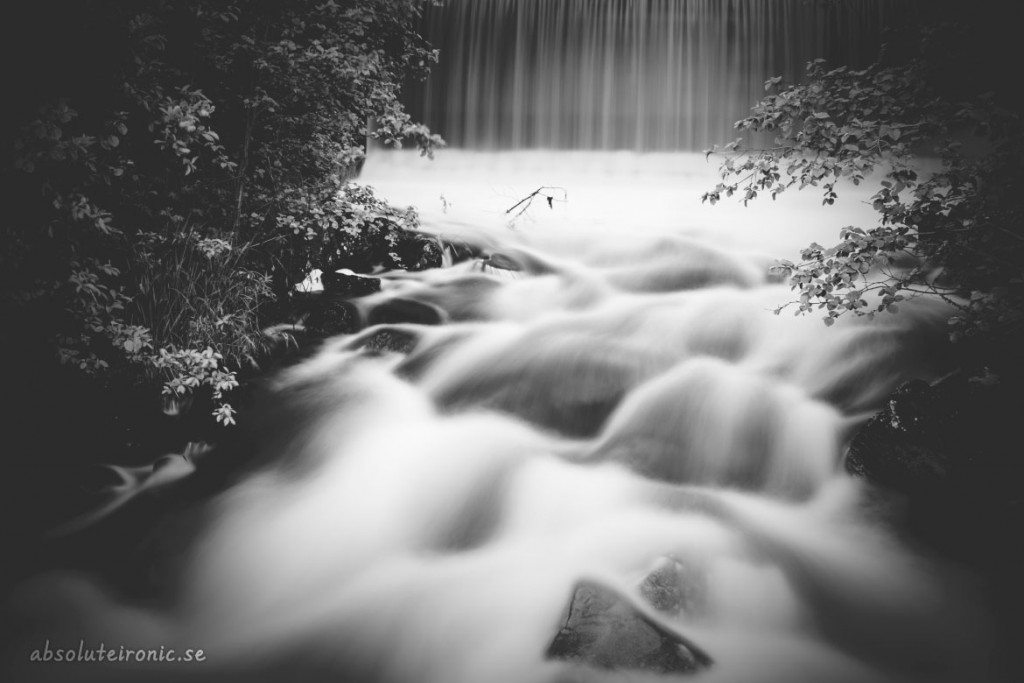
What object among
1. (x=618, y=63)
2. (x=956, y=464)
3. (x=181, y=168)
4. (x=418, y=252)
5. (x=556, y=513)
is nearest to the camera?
(x=956, y=464)

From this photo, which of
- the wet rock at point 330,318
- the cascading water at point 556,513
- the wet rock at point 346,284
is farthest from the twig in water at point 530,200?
the wet rock at point 330,318

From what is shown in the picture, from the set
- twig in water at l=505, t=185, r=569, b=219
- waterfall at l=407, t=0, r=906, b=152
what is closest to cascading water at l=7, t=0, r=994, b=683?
twig in water at l=505, t=185, r=569, b=219

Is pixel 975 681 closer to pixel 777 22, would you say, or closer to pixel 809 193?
pixel 809 193

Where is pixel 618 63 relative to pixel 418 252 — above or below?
above

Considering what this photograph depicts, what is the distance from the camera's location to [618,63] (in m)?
10.7

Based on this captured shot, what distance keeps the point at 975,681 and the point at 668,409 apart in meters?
2.66

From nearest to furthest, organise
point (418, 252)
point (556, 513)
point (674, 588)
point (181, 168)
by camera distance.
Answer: point (674, 588), point (556, 513), point (181, 168), point (418, 252)

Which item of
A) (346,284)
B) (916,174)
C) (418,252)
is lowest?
(346,284)

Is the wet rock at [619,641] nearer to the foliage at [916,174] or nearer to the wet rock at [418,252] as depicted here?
the foliage at [916,174]

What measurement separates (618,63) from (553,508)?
9.72 m

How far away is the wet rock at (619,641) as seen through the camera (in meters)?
2.61

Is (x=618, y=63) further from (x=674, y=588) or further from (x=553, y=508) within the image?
(x=674, y=588)

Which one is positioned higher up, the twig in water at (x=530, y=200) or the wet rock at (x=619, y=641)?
the twig in water at (x=530, y=200)

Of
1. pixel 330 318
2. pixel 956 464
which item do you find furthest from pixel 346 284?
pixel 956 464
